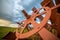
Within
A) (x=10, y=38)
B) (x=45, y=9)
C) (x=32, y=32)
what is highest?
(x=45, y=9)

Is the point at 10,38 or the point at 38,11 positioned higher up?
the point at 38,11

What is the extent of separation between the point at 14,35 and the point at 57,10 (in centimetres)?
145

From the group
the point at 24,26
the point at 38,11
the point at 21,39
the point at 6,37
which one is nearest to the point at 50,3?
the point at 38,11

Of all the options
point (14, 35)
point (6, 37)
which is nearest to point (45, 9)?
point (14, 35)

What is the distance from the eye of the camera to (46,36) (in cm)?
393

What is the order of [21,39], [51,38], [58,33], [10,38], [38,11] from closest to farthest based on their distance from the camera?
[51,38], [58,33], [21,39], [38,11], [10,38]

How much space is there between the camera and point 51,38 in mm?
3898

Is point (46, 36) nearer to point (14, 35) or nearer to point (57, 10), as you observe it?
point (57, 10)

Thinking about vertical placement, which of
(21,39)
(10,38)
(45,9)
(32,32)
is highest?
(45,9)

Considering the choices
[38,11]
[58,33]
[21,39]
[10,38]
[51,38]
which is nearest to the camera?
[51,38]

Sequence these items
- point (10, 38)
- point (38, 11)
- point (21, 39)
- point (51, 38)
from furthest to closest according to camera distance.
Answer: point (10, 38) → point (38, 11) → point (21, 39) → point (51, 38)

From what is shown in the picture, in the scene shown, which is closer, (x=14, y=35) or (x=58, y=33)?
(x=58, y=33)

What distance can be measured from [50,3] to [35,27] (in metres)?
1.15

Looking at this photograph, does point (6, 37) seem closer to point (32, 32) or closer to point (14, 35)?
point (14, 35)
